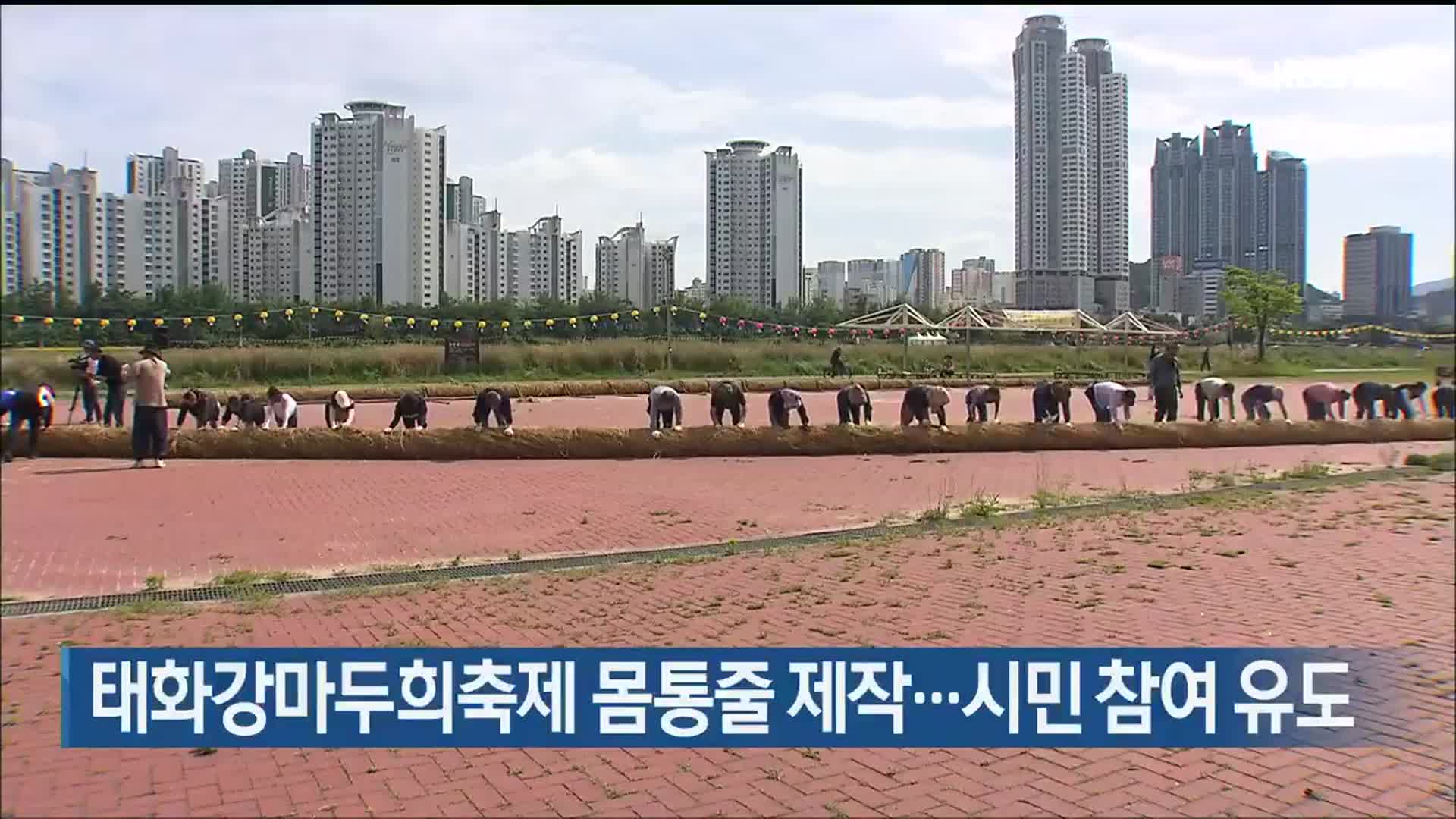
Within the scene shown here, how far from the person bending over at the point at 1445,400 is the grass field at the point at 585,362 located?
0.75 ft

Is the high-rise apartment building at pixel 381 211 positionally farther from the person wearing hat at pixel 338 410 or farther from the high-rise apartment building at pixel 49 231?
the person wearing hat at pixel 338 410

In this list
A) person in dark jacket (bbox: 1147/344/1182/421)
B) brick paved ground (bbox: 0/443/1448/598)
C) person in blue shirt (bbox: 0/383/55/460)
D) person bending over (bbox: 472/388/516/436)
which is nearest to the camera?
person in blue shirt (bbox: 0/383/55/460)

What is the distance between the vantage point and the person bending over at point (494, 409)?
6.66 meters

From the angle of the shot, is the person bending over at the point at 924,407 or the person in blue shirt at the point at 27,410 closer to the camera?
the person in blue shirt at the point at 27,410

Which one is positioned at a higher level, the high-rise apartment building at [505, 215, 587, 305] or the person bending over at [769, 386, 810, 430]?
the high-rise apartment building at [505, 215, 587, 305]

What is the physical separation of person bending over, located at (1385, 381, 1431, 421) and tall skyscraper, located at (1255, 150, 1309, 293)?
823mm

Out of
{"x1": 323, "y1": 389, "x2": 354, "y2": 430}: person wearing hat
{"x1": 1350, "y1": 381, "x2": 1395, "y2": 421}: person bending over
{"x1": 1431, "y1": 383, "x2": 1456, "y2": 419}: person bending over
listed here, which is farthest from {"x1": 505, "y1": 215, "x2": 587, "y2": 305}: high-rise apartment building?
{"x1": 1350, "y1": 381, "x2": 1395, "y2": 421}: person bending over

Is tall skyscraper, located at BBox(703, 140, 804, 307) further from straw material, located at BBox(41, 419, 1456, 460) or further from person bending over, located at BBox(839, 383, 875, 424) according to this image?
person bending over, located at BBox(839, 383, 875, 424)

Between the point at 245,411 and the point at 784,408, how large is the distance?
24.1 ft

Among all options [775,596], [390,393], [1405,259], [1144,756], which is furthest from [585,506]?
[1405,259]

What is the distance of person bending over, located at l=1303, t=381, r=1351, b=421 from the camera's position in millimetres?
6824

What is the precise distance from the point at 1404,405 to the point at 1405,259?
3493 mm

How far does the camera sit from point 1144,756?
3264 mm

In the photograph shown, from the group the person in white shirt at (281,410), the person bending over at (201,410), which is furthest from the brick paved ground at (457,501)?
the person in white shirt at (281,410)
